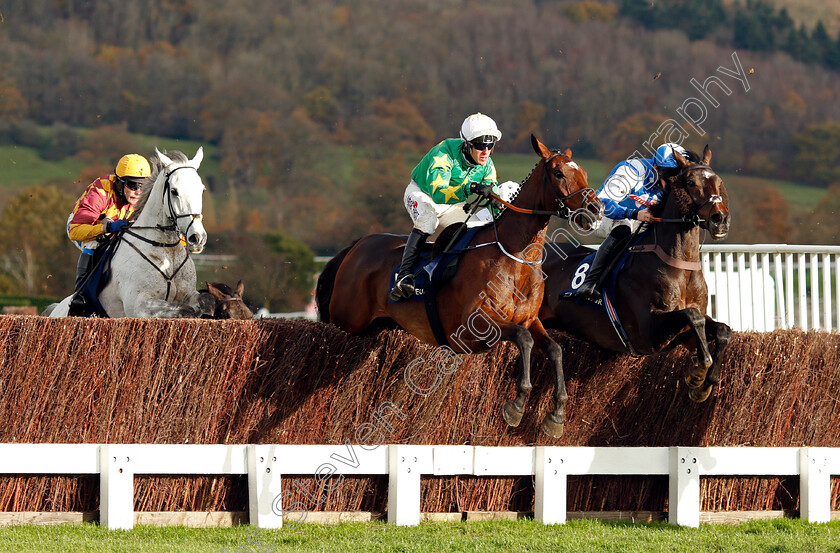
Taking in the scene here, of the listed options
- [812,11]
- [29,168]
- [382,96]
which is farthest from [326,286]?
[812,11]

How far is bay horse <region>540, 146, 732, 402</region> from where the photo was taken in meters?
6.42

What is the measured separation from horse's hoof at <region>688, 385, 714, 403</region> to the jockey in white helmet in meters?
1.79

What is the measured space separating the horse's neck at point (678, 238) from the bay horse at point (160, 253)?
3.26m

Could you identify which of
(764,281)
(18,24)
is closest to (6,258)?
(18,24)

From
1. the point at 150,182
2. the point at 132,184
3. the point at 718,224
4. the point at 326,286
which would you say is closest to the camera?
the point at 718,224

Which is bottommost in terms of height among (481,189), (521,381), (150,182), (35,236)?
(521,381)

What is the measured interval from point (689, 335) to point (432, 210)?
1.83 m

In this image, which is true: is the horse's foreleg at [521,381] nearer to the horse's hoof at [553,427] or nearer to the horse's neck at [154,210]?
the horse's hoof at [553,427]

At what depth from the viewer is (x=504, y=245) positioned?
6.42 m

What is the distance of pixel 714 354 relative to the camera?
6.43 m

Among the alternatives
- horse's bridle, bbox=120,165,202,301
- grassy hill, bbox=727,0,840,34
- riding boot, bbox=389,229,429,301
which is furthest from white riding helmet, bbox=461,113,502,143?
grassy hill, bbox=727,0,840,34

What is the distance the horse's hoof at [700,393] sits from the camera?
6.44 m

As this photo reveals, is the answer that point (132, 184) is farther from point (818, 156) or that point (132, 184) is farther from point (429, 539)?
point (818, 156)

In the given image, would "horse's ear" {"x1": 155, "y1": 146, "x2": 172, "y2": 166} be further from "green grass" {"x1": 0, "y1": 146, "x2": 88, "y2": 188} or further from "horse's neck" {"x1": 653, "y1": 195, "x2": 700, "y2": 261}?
"green grass" {"x1": 0, "y1": 146, "x2": 88, "y2": 188}
